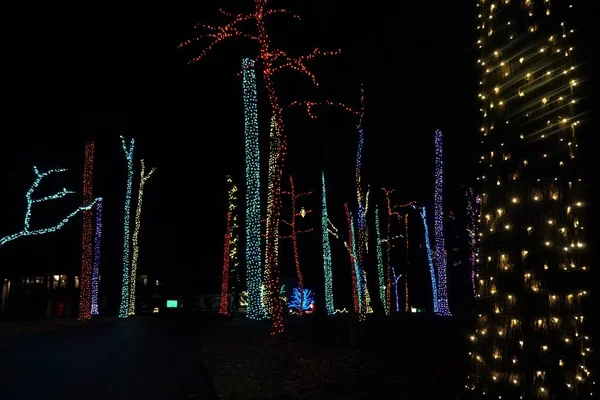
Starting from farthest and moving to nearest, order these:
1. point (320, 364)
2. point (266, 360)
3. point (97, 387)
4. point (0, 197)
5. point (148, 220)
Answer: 1. point (148, 220)
2. point (0, 197)
3. point (266, 360)
4. point (320, 364)
5. point (97, 387)

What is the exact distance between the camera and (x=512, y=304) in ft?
21.0

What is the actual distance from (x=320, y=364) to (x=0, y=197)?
84.9 feet

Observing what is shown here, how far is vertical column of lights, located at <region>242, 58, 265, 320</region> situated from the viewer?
58.6 ft

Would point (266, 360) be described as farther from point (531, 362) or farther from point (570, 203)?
point (570, 203)

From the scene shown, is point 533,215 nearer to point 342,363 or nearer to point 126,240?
point 342,363

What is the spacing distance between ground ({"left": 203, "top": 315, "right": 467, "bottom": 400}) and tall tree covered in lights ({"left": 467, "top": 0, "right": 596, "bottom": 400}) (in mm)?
1835

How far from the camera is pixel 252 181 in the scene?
60.0 ft

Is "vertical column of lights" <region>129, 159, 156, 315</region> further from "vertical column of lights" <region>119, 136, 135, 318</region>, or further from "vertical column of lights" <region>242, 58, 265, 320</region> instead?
"vertical column of lights" <region>242, 58, 265, 320</region>

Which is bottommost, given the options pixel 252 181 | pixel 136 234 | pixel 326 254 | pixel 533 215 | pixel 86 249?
Answer: pixel 533 215

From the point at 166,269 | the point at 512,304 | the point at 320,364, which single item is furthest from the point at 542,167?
the point at 166,269

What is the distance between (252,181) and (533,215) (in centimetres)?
1264

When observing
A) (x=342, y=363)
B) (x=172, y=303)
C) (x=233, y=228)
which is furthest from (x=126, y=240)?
(x=342, y=363)

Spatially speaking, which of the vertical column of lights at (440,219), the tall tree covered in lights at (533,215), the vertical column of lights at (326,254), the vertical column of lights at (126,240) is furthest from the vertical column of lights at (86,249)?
the tall tree covered in lights at (533,215)

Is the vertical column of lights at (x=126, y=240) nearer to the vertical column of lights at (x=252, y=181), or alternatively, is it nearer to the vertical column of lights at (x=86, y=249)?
the vertical column of lights at (x=86, y=249)
